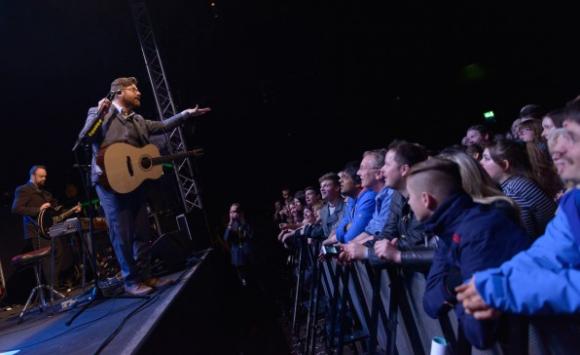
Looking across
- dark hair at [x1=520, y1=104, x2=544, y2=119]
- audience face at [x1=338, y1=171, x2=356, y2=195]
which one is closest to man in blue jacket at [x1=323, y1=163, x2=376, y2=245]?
audience face at [x1=338, y1=171, x2=356, y2=195]

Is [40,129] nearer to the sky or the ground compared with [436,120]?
nearer to the sky

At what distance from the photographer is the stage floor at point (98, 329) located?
85.4 inches

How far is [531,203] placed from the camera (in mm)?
2480

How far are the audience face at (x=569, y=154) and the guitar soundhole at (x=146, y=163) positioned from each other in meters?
3.08

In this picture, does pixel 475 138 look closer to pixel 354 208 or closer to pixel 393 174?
pixel 354 208

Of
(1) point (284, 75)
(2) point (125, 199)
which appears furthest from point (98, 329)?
(1) point (284, 75)

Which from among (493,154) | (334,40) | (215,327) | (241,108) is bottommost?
(215,327)

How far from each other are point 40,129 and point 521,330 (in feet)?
A: 31.0

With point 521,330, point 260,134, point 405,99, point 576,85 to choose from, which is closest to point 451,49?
point 405,99

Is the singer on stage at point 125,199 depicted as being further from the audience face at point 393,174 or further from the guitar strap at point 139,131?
the audience face at point 393,174

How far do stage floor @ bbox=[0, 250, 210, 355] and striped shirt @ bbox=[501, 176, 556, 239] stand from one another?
86.3 inches

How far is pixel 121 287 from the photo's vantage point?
4.26m

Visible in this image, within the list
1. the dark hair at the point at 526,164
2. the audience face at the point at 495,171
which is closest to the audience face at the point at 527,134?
the dark hair at the point at 526,164

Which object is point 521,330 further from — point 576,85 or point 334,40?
point 576,85
